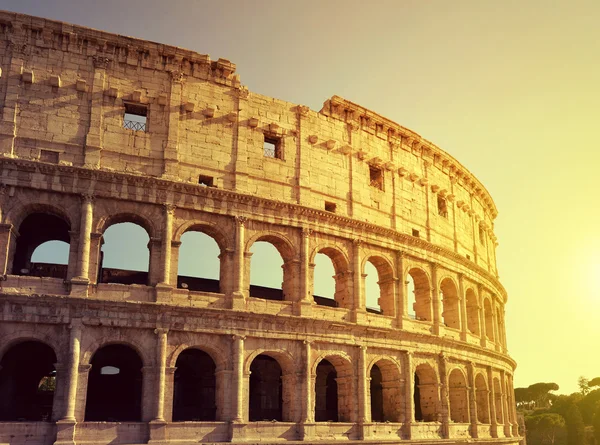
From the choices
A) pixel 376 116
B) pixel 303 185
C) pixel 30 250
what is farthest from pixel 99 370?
pixel 376 116

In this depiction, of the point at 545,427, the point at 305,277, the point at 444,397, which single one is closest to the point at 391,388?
the point at 444,397

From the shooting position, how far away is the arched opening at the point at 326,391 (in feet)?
86.5

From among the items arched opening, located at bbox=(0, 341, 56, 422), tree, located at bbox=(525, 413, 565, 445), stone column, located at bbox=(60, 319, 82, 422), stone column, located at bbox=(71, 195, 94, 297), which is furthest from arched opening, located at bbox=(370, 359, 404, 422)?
tree, located at bbox=(525, 413, 565, 445)

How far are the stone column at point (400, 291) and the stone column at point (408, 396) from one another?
1.41 m

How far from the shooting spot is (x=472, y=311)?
106 feet

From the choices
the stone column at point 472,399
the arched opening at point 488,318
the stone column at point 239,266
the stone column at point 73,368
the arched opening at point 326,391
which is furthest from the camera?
the arched opening at point 488,318

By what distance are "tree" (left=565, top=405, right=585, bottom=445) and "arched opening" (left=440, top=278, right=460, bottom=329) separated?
37091 mm

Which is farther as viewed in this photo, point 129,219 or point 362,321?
point 362,321

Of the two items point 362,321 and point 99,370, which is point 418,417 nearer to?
point 362,321

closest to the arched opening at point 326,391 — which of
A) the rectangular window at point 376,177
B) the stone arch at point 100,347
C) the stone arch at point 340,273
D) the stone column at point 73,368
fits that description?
the stone arch at point 340,273

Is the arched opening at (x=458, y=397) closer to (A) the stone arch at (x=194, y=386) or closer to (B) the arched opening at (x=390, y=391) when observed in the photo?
(B) the arched opening at (x=390, y=391)

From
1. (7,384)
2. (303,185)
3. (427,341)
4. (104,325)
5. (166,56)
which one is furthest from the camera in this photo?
(427,341)

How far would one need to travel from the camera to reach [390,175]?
92.9 feet

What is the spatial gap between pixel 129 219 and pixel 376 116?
12.4 m
